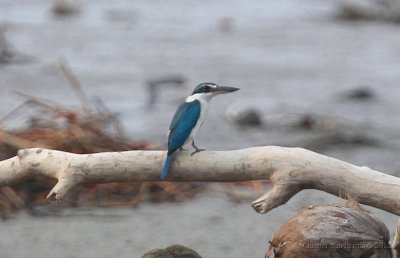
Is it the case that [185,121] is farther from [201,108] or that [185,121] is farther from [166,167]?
[166,167]

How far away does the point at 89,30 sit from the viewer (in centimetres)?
1391

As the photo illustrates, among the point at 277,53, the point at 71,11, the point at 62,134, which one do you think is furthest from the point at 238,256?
the point at 71,11

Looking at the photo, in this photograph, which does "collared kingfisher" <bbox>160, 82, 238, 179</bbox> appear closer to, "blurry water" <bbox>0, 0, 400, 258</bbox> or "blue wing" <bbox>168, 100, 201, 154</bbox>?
"blue wing" <bbox>168, 100, 201, 154</bbox>

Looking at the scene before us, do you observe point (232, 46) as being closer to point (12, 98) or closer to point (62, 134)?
point (12, 98)

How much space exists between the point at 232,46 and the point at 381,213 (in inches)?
253

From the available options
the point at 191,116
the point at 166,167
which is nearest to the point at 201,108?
the point at 191,116

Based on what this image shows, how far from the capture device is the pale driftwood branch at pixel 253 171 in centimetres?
501

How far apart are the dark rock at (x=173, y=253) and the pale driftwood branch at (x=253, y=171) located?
1.09ft

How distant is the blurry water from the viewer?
20.3 feet

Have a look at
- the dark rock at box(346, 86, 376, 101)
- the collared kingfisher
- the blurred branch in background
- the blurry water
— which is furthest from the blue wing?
the blurred branch in background

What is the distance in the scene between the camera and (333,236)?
490 centimetres

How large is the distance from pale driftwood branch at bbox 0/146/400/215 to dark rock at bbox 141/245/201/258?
331mm

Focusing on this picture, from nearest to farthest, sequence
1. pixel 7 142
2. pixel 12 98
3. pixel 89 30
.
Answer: pixel 7 142 < pixel 12 98 < pixel 89 30

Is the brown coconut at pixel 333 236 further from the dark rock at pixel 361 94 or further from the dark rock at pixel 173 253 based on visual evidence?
the dark rock at pixel 361 94
